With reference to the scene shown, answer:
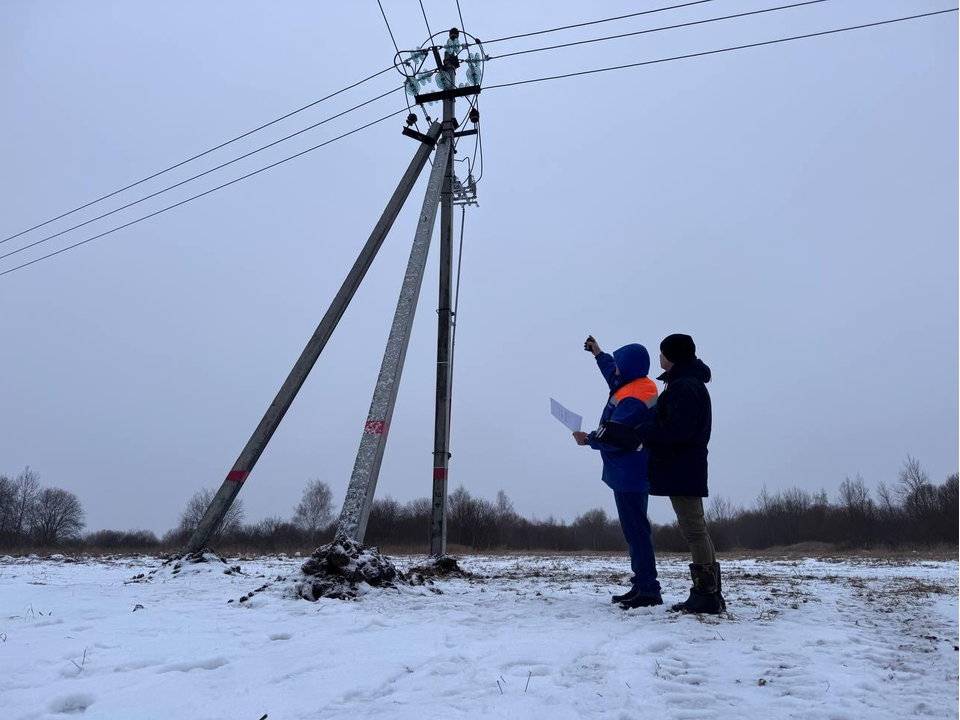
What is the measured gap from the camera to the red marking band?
7594 mm

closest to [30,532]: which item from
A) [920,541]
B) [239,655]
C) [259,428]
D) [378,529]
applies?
[378,529]

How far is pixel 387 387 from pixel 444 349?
2.88 meters

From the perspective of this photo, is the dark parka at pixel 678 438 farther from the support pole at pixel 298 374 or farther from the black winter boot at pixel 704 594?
the support pole at pixel 298 374

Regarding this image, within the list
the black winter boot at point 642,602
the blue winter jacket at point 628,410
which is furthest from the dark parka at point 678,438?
the black winter boot at point 642,602

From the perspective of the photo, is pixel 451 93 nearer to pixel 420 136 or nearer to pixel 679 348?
pixel 420 136

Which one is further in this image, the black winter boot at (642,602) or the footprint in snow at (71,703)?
the black winter boot at (642,602)

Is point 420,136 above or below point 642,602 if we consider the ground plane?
above

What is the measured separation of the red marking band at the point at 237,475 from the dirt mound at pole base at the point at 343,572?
8.63 ft

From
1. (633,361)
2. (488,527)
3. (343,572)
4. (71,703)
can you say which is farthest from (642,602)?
(488,527)

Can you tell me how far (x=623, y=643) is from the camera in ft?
10.9

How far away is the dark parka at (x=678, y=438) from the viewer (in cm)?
441

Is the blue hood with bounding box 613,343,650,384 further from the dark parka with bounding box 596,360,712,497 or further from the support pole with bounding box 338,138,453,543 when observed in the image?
the support pole with bounding box 338,138,453,543

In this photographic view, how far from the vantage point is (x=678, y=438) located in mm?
4406

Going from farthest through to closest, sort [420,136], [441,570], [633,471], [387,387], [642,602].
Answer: [420,136]
[441,570]
[387,387]
[633,471]
[642,602]
